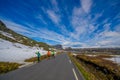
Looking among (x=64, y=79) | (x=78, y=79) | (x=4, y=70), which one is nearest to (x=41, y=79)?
(x=64, y=79)

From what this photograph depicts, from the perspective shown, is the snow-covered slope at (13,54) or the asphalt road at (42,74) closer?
the asphalt road at (42,74)

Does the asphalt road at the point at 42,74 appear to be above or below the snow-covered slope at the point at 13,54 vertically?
below

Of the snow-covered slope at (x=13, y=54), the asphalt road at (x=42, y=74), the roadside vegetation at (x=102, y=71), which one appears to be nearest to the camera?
the asphalt road at (x=42, y=74)

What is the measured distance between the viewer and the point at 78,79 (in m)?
8.30

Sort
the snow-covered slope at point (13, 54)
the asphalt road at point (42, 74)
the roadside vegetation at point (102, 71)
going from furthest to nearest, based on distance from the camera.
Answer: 1. the snow-covered slope at point (13, 54)
2. the roadside vegetation at point (102, 71)
3. the asphalt road at point (42, 74)

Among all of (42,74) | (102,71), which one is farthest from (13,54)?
(102,71)

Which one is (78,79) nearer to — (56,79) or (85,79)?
(85,79)

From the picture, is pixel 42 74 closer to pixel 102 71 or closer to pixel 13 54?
pixel 102 71

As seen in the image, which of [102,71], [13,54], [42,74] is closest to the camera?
[42,74]

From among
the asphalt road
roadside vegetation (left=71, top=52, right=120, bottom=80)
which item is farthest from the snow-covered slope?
roadside vegetation (left=71, top=52, right=120, bottom=80)

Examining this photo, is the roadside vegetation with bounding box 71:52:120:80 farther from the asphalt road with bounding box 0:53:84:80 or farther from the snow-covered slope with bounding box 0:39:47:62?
the snow-covered slope with bounding box 0:39:47:62

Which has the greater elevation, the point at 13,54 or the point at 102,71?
the point at 13,54

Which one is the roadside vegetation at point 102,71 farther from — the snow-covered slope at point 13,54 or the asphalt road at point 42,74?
the snow-covered slope at point 13,54

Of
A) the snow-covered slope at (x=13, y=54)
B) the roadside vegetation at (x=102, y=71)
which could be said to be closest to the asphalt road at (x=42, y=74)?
the roadside vegetation at (x=102, y=71)
